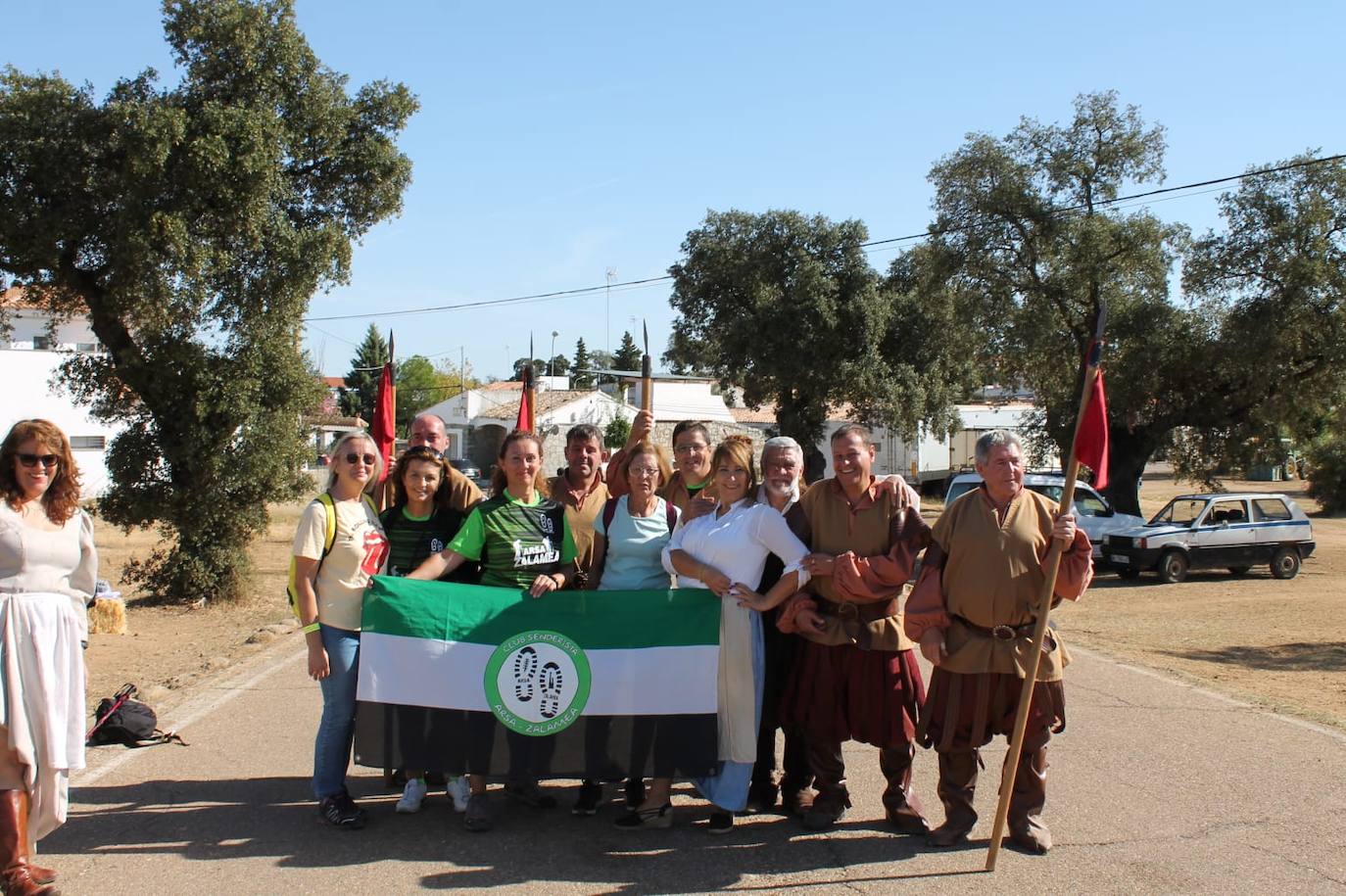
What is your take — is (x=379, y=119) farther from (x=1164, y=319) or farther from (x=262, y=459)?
(x=1164, y=319)

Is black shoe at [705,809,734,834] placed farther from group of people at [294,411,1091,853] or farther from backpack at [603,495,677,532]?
backpack at [603,495,677,532]

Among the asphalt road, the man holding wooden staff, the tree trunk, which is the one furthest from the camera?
the tree trunk

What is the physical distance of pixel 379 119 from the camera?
14.8 meters

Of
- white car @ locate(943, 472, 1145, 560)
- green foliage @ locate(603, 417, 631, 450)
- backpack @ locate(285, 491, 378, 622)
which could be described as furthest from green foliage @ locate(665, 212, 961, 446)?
backpack @ locate(285, 491, 378, 622)

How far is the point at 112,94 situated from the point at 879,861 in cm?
1292

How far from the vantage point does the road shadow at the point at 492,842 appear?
485 centimetres

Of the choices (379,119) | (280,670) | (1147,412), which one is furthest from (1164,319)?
(280,670)

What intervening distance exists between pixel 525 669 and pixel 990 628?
2.25 metres

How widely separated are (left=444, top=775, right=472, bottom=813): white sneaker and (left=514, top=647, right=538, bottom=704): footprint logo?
0.58 m

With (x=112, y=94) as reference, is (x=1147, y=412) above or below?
below

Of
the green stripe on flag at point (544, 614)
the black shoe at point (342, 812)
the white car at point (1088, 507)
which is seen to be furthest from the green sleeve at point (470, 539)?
the white car at point (1088, 507)

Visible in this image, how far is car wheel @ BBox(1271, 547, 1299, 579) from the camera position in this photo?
2039 centimetres

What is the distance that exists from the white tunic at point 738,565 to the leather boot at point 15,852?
2957mm

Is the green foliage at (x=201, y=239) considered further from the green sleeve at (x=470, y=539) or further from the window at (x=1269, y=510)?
the window at (x=1269, y=510)
